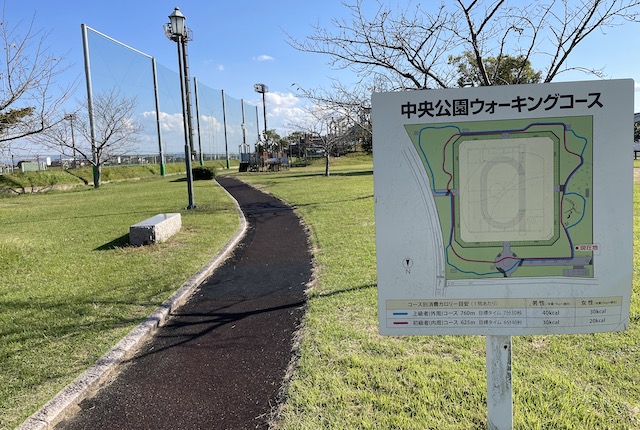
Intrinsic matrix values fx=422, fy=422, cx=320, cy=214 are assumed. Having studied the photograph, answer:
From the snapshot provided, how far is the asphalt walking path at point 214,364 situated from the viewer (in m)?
2.65

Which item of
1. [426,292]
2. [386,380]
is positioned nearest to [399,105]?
[426,292]

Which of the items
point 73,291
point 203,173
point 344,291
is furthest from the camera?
point 203,173

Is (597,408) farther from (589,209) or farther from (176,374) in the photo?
(176,374)

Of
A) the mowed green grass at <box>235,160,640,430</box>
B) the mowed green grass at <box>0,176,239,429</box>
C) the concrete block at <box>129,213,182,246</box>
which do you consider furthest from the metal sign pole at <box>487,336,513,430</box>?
the concrete block at <box>129,213,182,246</box>

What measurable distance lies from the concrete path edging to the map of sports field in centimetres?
258

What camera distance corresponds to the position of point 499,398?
6.72 ft

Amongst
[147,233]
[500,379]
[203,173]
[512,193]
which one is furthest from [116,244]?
[203,173]

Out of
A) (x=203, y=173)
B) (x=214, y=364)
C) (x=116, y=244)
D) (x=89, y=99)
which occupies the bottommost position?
(x=214, y=364)

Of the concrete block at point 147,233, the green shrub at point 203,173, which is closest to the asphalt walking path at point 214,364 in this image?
the concrete block at point 147,233

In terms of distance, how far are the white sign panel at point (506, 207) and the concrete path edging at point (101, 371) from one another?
227 cm

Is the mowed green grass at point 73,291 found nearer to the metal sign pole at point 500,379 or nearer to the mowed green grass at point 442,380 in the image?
the mowed green grass at point 442,380

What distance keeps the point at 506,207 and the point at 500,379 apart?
33.0 inches

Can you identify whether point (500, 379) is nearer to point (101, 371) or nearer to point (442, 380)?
point (442, 380)

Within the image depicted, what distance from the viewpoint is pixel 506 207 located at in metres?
1.92
